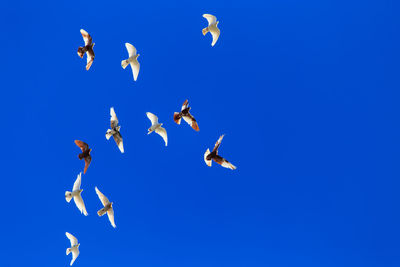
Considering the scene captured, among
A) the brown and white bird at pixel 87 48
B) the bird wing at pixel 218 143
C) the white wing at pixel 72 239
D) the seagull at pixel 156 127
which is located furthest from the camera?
the white wing at pixel 72 239

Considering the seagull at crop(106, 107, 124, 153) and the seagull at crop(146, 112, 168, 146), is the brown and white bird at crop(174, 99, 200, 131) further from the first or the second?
the seagull at crop(106, 107, 124, 153)

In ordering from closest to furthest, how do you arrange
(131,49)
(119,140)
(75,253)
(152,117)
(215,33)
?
(119,140) → (152,117) → (131,49) → (215,33) → (75,253)

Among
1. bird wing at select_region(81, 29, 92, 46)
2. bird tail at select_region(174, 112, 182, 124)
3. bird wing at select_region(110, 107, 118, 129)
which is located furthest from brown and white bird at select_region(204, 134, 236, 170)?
bird wing at select_region(81, 29, 92, 46)

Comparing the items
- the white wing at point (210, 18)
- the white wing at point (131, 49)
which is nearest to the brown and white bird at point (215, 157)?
the white wing at point (210, 18)

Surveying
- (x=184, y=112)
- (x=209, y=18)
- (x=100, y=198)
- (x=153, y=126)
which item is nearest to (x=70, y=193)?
(x=100, y=198)

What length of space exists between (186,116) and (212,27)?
16.5 ft

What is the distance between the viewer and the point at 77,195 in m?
21.4

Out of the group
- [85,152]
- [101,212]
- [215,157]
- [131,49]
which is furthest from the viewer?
[131,49]

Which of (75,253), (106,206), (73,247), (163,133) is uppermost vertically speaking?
(163,133)

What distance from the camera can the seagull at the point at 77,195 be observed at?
21.2 metres

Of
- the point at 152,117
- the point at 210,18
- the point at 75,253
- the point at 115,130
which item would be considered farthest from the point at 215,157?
the point at 75,253

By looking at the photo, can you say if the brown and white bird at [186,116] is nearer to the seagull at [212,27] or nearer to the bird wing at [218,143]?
the bird wing at [218,143]

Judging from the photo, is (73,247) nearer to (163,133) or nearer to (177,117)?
(163,133)

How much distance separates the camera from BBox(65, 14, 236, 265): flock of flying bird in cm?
2005
